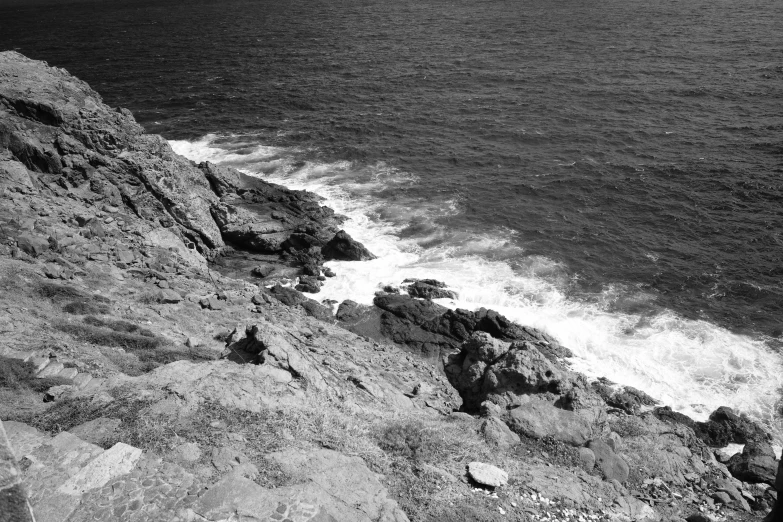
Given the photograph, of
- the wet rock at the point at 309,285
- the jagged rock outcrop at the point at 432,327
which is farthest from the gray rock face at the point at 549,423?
the wet rock at the point at 309,285

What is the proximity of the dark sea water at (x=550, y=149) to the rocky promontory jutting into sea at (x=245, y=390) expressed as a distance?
15.3ft

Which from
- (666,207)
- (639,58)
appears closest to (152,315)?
(666,207)

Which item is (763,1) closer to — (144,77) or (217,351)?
(144,77)

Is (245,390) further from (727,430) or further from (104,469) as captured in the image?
(727,430)

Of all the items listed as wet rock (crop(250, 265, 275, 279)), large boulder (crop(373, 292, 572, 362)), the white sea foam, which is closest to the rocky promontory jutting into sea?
large boulder (crop(373, 292, 572, 362))

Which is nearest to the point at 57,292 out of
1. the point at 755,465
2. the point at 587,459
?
the point at 587,459

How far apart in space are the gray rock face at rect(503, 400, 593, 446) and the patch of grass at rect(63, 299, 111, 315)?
1686cm

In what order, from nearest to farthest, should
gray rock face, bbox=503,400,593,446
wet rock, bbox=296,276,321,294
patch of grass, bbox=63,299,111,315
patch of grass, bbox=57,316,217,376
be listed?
patch of grass, bbox=57,316,217,376 < gray rock face, bbox=503,400,593,446 < patch of grass, bbox=63,299,111,315 < wet rock, bbox=296,276,321,294

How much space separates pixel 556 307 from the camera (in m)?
38.5

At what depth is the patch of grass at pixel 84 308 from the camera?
23.7 meters

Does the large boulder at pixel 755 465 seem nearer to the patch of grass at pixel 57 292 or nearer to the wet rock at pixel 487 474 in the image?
the wet rock at pixel 487 474

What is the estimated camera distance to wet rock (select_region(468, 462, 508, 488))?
1738 centimetres

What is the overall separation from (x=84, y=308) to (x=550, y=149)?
154ft

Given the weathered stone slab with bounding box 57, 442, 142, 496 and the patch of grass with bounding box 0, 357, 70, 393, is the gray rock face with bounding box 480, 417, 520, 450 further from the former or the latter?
the patch of grass with bounding box 0, 357, 70, 393
